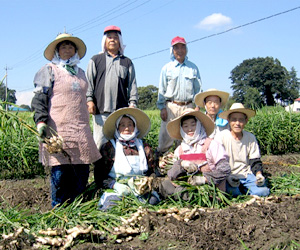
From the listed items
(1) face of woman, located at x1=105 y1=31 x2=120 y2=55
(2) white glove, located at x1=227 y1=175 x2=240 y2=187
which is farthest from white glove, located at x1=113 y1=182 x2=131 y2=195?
(1) face of woman, located at x1=105 y1=31 x2=120 y2=55

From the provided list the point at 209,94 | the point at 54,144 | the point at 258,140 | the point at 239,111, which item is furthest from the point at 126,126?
the point at 258,140

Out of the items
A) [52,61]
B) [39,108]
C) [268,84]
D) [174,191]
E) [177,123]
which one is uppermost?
[268,84]

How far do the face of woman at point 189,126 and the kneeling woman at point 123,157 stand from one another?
399mm

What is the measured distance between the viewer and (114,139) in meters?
3.77

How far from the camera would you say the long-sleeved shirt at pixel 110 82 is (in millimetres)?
4169

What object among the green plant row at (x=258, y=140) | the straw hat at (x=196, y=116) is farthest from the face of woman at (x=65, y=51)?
the green plant row at (x=258, y=140)

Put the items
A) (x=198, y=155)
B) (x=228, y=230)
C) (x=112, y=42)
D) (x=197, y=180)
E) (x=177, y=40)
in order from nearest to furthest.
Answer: (x=228, y=230) < (x=197, y=180) < (x=198, y=155) < (x=112, y=42) < (x=177, y=40)

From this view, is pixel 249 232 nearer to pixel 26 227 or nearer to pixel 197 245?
pixel 197 245

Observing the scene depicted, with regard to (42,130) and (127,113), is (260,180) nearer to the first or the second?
(127,113)

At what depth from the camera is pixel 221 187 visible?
11.7 feet

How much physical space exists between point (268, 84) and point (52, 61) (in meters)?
62.3

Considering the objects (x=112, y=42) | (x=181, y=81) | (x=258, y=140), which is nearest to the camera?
(x=112, y=42)

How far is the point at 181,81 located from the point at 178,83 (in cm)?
5

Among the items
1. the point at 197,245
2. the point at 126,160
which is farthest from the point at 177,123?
the point at 197,245
